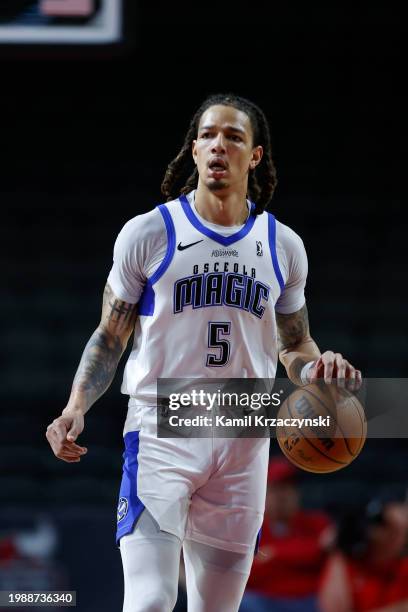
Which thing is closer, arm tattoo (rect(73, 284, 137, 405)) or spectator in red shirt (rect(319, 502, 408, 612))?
arm tattoo (rect(73, 284, 137, 405))

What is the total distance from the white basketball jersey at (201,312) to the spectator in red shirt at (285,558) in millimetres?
2254

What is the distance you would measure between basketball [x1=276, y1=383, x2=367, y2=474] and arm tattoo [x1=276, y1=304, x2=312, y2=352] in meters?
0.30

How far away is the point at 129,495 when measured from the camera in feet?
10.9

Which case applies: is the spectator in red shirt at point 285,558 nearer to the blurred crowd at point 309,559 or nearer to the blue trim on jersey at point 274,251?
the blurred crowd at point 309,559

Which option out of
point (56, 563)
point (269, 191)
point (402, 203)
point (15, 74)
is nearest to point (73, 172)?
point (15, 74)

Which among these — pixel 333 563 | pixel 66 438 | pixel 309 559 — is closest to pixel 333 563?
pixel 333 563

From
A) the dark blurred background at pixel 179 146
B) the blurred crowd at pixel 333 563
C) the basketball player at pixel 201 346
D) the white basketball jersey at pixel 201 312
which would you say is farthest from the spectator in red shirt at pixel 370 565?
the dark blurred background at pixel 179 146

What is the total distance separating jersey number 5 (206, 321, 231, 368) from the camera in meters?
3.40

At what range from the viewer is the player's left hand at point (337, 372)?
11.1 feet

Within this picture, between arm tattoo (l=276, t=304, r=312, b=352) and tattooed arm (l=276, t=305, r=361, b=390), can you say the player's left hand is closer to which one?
tattooed arm (l=276, t=305, r=361, b=390)

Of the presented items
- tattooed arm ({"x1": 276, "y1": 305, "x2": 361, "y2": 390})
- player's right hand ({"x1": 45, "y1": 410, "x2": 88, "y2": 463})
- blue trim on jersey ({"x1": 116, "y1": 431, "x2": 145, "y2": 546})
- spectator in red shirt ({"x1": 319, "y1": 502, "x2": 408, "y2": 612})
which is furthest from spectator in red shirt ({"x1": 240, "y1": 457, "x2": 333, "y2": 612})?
player's right hand ({"x1": 45, "y1": 410, "x2": 88, "y2": 463})

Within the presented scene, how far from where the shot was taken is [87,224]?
9.64 metres

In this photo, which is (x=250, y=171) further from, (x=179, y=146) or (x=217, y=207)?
(x=179, y=146)

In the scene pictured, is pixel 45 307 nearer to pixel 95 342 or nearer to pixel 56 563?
pixel 56 563
